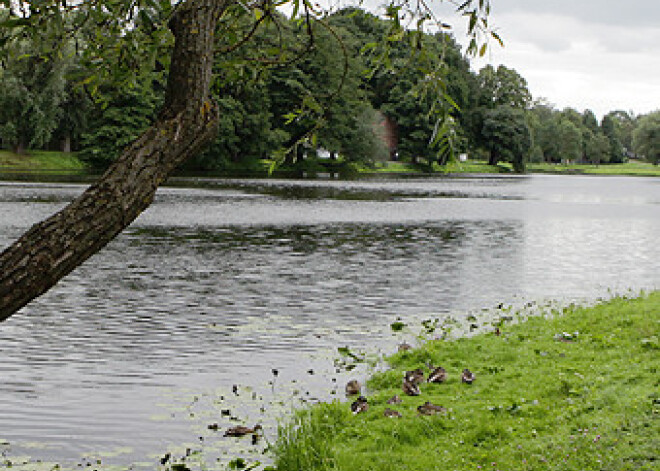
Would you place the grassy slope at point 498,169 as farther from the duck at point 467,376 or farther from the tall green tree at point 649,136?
the duck at point 467,376

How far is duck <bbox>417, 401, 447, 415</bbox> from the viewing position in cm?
764

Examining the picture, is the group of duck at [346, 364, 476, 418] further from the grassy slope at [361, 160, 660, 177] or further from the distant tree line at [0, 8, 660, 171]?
the grassy slope at [361, 160, 660, 177]

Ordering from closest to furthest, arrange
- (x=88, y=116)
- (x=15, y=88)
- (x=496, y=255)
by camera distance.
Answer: (x=496, y=255)
(x=15, y=88)
(x=88, y=116)

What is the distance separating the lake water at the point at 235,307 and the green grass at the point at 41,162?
144 ft

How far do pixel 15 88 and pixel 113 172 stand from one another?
7348cm

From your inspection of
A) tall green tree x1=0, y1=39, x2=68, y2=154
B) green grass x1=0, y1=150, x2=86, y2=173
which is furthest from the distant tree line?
green grass x1=0, y1=150, x2=86, y2=173

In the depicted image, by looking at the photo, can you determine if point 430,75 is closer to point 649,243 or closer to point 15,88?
point 649,243

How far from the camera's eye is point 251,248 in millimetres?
25797

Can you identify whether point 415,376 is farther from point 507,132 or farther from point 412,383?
point 507,132

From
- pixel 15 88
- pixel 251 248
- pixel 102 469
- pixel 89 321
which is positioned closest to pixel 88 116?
pixel 15 88

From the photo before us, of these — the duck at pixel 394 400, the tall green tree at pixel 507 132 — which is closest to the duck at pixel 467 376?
the duck at pixel 394 400

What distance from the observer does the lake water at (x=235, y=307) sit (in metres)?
8.44

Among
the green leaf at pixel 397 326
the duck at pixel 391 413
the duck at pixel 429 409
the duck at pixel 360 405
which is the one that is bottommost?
the green leaf at pixel 397 326

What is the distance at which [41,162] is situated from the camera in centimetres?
8069
